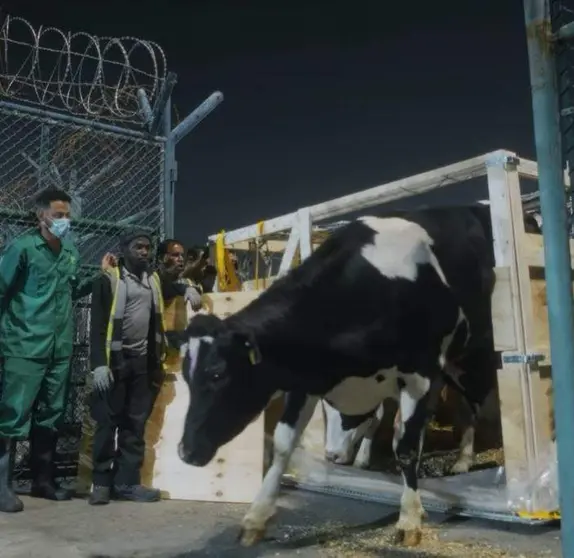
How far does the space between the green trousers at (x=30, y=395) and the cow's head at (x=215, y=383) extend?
1487 mm

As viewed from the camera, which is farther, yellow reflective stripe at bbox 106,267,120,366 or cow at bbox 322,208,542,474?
cow at bbox 322,208,542,474

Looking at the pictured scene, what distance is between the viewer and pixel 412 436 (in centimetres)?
457

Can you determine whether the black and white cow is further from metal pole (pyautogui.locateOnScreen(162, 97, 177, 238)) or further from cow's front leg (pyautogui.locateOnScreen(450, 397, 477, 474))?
metal pole (pyautogui.locateOnScreen(162, 97, 177, 238))

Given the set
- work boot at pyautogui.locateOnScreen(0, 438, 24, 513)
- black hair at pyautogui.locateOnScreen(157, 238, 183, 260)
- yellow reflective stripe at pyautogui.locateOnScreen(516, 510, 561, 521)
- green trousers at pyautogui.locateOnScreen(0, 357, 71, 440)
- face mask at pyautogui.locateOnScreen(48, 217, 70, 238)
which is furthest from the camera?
black hair at pyautogui.locateOnScreen(157, 238, 183, 260)

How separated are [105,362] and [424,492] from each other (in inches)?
92.6

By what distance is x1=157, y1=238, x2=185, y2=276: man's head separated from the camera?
19.5 feet

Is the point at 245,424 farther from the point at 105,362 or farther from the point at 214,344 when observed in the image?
the point at 105,362

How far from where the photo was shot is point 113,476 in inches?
208

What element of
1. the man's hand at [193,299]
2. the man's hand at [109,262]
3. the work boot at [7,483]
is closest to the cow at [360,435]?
the man's hand at [193,299]

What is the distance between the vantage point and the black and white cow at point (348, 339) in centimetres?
408

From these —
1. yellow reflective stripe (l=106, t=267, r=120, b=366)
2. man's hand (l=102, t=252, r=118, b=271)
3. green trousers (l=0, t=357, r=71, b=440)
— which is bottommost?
green trousers (l=0, t=357, r=71, b=440)

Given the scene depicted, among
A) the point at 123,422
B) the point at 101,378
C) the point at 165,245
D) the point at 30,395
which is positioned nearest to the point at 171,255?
the point at 165,245

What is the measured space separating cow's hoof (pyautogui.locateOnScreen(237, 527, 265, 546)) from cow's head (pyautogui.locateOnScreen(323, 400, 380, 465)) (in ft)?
5.74

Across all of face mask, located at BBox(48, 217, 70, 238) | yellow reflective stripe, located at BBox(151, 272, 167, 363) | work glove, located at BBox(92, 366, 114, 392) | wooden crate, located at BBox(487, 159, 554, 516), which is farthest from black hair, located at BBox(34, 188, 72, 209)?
wooden crate, located at BBox(487, 159, 554, 516)
